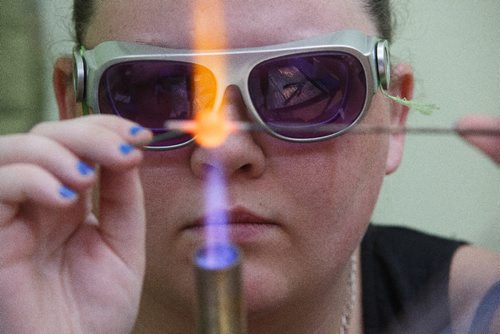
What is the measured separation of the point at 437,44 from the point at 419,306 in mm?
593

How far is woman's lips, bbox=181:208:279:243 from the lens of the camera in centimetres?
68

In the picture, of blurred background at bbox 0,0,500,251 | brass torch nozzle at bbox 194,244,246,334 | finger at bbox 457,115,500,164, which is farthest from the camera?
blurred background at bbox 0,0,500,251

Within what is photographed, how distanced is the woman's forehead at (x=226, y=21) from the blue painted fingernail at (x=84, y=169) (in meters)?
0.20

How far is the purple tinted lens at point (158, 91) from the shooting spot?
662 millimetres

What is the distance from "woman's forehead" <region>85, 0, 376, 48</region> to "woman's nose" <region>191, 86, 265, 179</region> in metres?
0.06

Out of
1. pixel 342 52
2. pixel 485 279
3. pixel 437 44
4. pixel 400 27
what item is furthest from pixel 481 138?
pixel 437 44

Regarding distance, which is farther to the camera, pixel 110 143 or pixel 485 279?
pixel 485 279

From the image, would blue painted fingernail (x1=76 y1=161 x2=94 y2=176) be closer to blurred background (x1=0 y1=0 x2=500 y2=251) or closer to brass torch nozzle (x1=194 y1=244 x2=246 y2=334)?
brass torch nozzle (x1=194 y1=244 x2=246 y2=334)

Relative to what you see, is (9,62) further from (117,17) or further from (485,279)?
(485,279)

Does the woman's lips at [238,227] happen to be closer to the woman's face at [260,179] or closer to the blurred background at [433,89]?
the woman's face at [260,179]

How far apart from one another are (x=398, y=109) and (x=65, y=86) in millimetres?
464

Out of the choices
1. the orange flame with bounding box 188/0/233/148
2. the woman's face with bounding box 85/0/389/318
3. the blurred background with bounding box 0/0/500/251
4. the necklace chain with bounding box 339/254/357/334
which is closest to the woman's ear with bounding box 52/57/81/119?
the woman's face with bounding box 85/0/389/318

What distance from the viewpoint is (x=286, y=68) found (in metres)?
0.66

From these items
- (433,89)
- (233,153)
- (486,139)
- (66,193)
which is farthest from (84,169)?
(433,89)
